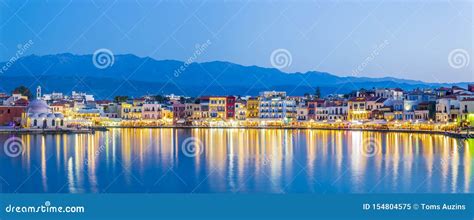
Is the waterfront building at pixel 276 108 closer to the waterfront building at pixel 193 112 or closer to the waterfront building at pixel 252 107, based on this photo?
the waterfront building at pixel 252 107

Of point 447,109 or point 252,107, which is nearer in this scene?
point 447,109

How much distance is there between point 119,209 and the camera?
13.2 ft

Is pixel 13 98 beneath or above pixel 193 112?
above

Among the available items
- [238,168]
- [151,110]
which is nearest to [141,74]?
[151,110]

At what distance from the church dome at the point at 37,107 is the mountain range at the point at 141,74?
51 cm

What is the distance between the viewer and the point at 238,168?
720 cm

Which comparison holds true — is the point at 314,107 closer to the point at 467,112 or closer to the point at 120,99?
the point at 467,112

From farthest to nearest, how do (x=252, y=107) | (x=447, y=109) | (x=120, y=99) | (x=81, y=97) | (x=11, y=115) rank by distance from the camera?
(x=120, y=99) → (x=81, y=97) → (x=252, y=107) → (x=447, y=109) → (x=11, y=115)

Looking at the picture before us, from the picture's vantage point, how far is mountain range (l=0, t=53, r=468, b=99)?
12.1 meters

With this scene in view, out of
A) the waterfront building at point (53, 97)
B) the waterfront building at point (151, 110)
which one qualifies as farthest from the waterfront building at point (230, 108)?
the waterfront building at point (53, 97)

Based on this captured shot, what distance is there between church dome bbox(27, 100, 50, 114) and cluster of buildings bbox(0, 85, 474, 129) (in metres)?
0.41

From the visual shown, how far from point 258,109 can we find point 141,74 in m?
3.66

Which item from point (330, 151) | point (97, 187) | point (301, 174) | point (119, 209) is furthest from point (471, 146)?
point (119, 209)

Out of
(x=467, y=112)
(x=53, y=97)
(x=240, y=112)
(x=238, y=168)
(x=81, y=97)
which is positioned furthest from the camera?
(x=81, y=97)
